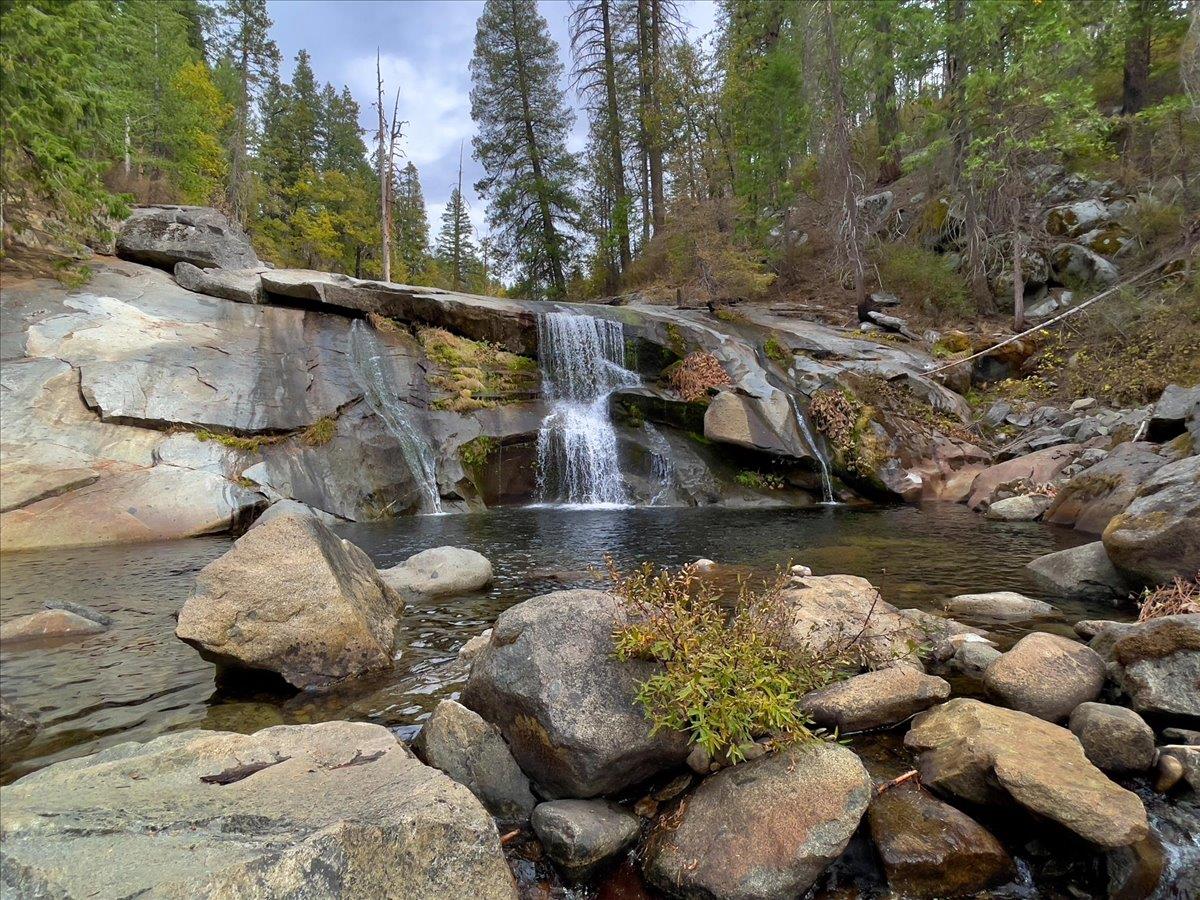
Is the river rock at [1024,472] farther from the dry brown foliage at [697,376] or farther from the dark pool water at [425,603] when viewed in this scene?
the dry brown foliage at [697,376]

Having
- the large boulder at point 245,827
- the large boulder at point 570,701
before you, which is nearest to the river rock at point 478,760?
the large boulder at point 570,701

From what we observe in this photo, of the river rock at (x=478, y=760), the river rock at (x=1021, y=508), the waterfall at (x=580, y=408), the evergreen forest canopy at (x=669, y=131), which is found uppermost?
the evergreen forest canopy at (x=669, y=131)

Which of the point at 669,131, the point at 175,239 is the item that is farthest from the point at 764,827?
the point at 669,131

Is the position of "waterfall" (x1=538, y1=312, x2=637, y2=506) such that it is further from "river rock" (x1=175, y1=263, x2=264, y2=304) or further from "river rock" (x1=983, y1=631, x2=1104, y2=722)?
"river rock" (x1=983, y1=631, x2=1104, y2=722)

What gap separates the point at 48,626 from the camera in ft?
17.3

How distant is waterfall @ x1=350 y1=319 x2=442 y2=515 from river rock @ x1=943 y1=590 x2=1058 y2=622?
407 inches

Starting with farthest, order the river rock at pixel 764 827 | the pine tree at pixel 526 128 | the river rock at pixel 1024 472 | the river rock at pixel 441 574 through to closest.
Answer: the pine tree at pixel 526 128
the river rock at pixel 1024 472
the river rock at pixel 441 574
the river rock at pixel 764 827

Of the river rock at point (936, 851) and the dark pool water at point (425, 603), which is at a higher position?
the dark pool water at point (425, 603)

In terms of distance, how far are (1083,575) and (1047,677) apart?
3620 millimetres

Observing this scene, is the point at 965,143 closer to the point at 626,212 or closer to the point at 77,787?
the point at 626,212

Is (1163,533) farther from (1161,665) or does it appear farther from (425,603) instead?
(425,603)

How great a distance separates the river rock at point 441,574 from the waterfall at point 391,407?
20.6 ft

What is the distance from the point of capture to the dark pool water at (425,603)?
4012 millimetres

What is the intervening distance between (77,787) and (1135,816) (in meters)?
4.21
